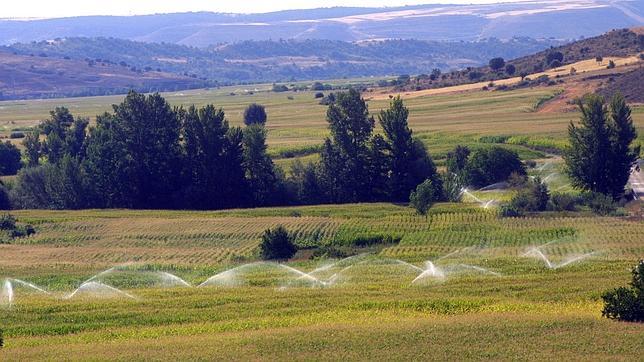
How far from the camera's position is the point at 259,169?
89250mm

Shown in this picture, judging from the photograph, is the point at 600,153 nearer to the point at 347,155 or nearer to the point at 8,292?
the point at 347,155

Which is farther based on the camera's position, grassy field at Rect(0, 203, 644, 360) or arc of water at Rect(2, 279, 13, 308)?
arc of water at Rect(2, 279, 13, 308)

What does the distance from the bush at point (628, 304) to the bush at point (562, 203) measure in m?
40.4

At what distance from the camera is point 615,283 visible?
43562 mm

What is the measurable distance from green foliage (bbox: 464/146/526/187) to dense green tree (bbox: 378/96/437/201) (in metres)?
4.62

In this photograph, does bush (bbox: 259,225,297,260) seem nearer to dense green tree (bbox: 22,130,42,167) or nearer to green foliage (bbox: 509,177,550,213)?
green foliage (bbox: 509,177,550,213)

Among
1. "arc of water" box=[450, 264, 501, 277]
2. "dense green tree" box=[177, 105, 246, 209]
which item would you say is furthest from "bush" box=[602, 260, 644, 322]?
"dense green tree" box=[177, 105, 246, 209]

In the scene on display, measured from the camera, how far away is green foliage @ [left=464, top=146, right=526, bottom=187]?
88.3m

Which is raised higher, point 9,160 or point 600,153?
point 600,153

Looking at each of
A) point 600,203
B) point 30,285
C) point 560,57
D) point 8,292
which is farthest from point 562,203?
point 560,57

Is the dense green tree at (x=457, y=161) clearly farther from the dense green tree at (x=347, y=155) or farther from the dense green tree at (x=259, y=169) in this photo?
the dense green tree at (x=259, y=169)

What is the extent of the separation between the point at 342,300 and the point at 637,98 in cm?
10403

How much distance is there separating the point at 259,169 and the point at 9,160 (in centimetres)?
3666

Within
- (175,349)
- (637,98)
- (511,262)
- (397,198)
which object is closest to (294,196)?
(397,198)
